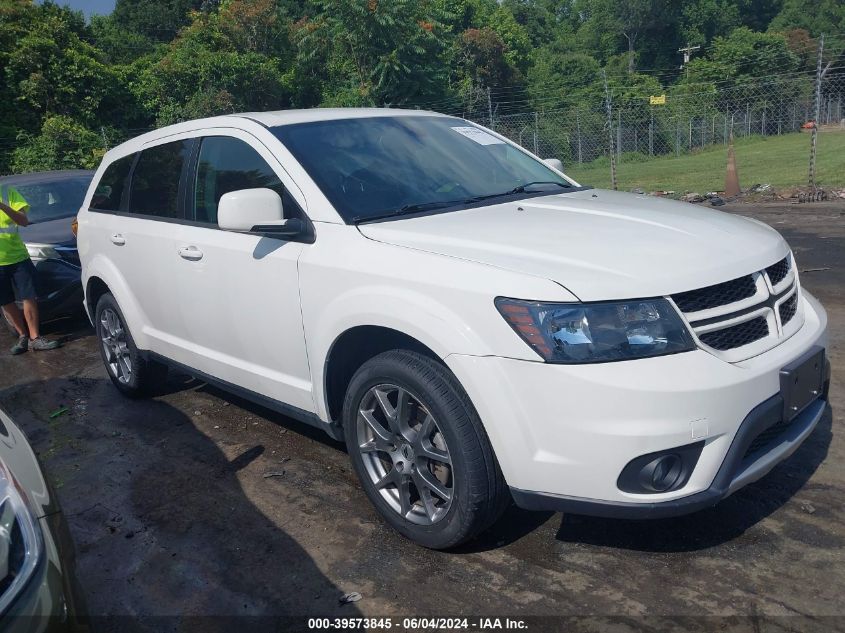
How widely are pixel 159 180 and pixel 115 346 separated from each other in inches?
54.6

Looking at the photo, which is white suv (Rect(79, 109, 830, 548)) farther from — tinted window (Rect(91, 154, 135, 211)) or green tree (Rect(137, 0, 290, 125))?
green tree (Rect(137, 0, 290, 125))

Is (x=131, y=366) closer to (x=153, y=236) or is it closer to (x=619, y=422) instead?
(x=153, y=236)

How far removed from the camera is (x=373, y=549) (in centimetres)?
324

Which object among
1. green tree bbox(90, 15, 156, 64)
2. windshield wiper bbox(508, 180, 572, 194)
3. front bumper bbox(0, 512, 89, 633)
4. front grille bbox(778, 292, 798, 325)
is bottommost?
front bumper bbox(0, 512, 89, 633)

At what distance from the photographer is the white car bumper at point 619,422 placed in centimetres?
253

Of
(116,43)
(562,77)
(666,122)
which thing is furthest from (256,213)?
(562,77)

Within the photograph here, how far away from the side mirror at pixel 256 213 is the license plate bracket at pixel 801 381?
206 cm

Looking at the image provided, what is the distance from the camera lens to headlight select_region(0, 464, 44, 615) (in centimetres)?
201

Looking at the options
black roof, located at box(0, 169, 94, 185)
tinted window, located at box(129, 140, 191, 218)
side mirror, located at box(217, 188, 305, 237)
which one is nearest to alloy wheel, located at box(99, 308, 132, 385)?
tinted window, located at box(129, 140, 191, 218)

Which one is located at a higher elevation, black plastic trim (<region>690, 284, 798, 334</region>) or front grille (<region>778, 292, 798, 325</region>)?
black plastic trim (<region>690, 284, 798, 334</region>)

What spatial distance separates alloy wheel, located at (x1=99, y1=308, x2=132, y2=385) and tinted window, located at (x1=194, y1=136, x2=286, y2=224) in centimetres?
150

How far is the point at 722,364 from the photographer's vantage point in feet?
8.64

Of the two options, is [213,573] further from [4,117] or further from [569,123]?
[4,117]

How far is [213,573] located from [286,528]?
40cm
